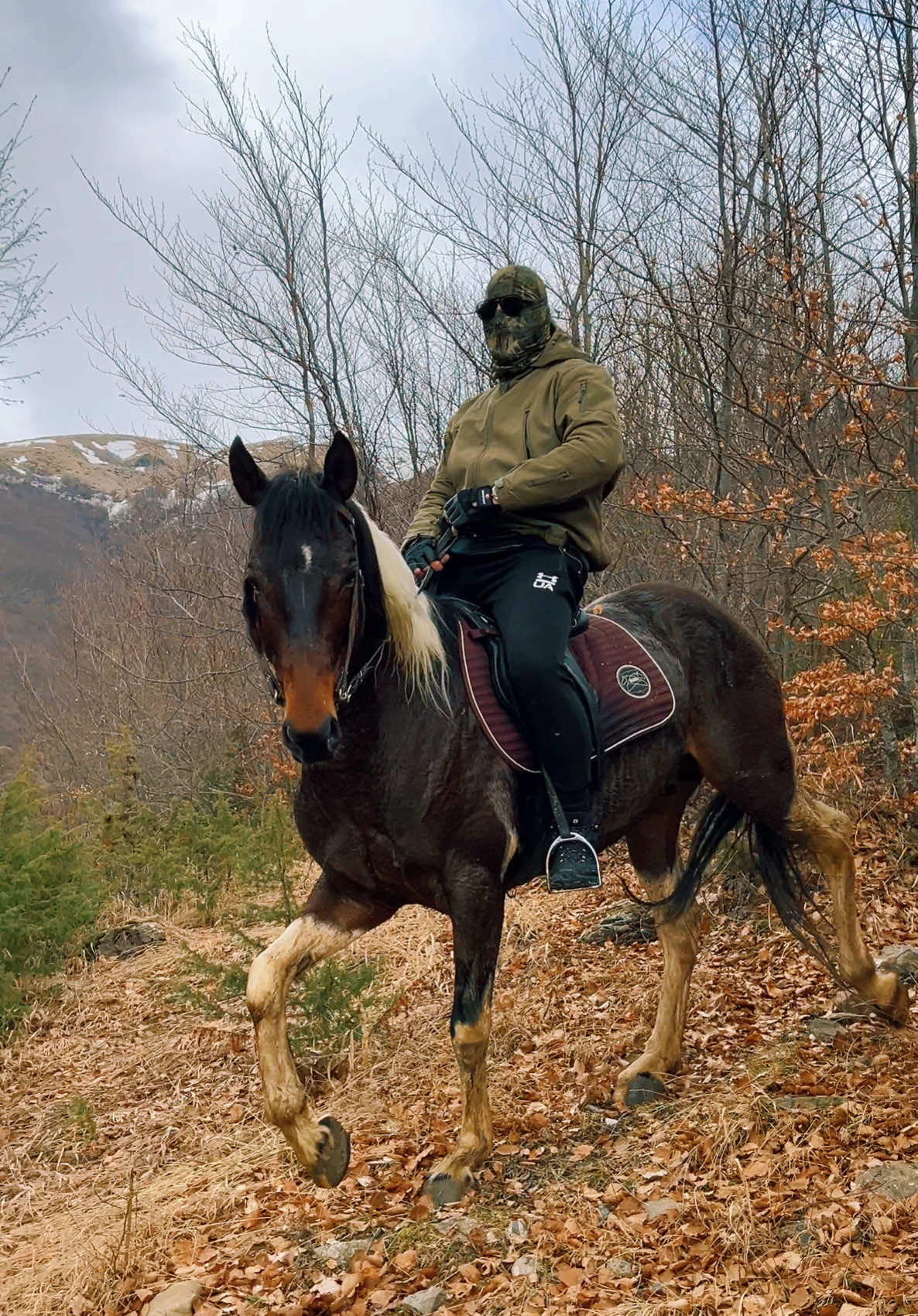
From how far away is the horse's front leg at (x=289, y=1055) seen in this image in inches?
133

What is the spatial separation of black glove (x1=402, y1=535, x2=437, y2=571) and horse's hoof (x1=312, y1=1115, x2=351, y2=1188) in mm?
2141

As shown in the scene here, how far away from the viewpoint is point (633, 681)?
4336mm

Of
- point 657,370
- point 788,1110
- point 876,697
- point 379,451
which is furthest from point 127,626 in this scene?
point 788,1110

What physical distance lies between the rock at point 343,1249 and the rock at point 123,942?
5.69 m

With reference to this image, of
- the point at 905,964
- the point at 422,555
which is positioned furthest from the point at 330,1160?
the point at 905,964

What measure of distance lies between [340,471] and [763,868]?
118 inches

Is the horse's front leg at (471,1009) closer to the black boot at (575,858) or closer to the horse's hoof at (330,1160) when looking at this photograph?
the black boot at (575,858)

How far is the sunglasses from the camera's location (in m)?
4.33

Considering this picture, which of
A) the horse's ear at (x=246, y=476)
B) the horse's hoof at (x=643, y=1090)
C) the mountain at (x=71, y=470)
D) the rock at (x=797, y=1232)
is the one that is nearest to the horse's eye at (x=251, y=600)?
the horse's ear at (x=246, y=476)

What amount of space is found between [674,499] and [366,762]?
374 centimetres

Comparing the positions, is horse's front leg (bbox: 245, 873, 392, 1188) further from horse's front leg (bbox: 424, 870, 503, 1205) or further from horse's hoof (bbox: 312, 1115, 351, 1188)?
horse's front leg (bbox: 424, 870, 503, 1205)

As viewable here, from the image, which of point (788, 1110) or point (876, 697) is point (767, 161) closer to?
point (876, 697)

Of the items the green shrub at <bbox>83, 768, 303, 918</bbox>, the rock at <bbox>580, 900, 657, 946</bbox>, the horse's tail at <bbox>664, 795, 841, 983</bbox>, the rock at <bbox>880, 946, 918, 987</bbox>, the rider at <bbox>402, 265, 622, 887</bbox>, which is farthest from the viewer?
the green shrub at <bbox>83, 768, 303, 918</bbox>

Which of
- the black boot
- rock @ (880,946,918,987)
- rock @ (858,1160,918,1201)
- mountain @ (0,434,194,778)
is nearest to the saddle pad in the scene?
the black boot
